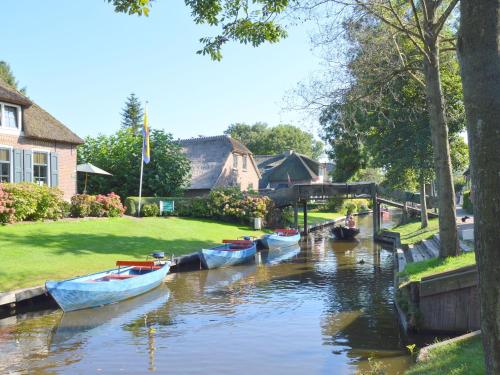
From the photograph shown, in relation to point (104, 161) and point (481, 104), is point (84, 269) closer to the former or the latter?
point (481, 104)

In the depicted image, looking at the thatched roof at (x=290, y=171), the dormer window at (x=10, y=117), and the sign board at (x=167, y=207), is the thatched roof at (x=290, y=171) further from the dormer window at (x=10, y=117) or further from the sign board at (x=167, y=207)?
the dormer window at (x=10, y=117)

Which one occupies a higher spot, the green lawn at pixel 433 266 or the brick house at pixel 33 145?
the brick house at pixel 33 145

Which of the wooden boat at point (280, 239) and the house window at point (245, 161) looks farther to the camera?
the house window at point (245, 161)

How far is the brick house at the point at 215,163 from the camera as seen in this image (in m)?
42.5

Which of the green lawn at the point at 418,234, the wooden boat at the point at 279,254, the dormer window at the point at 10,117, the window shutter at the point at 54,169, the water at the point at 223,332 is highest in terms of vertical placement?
the dormer window at the point at 10,117

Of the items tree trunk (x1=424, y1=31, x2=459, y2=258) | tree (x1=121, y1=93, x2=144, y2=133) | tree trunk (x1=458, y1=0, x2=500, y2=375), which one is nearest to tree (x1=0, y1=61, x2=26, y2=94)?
tree (x1=121, y1=93, x2=144, y2=133)

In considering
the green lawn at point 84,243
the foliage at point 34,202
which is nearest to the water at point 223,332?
the green lawn at point 84,243

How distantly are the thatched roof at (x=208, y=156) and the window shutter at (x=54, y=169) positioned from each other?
1467 centimetres

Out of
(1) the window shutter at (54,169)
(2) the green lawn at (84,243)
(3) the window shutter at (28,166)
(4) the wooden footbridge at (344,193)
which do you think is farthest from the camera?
(4) the wooden footbridge at (344,193)

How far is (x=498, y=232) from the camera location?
3752mm

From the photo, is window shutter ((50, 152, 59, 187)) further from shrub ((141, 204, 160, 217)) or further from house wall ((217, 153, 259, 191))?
house wall ((217, 153, 259, 191))

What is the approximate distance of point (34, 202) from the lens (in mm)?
22062

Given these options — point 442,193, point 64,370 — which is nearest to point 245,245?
point 442,193

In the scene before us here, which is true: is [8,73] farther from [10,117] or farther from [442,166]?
[442,166]
